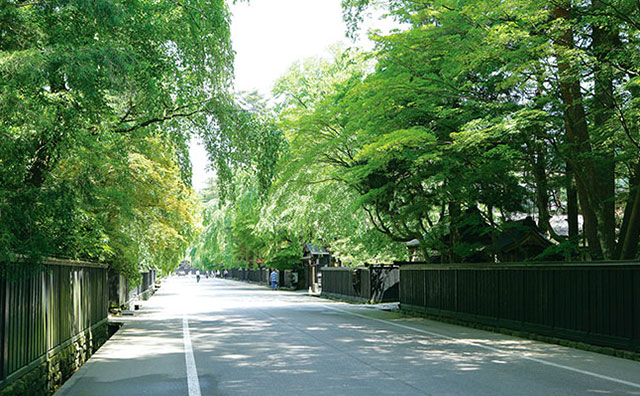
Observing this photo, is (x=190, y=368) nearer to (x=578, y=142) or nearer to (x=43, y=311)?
(x=43, y=311)

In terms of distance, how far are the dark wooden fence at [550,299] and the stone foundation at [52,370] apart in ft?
34.9

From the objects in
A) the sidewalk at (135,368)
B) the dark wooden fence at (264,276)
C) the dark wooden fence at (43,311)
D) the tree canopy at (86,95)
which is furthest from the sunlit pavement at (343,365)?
the dark wooden fence at (264,276)

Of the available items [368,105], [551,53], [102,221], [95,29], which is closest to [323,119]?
[368,105]

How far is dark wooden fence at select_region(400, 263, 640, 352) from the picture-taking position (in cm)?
1219

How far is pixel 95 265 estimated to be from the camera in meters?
17.5

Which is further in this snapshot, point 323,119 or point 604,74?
point 323,119

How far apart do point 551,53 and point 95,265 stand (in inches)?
521

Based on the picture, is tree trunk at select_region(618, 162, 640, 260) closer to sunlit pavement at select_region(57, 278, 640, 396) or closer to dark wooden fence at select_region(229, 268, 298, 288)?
sunlit pavement at select_region(57, 278, 640, 396)

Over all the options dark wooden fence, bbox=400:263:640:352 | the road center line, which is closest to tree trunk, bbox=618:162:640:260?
dark wooden fence, bbox=400:263:640:352

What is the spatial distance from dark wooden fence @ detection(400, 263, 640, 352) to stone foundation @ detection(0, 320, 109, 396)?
10.6 meters

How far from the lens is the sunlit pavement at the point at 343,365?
8.62m

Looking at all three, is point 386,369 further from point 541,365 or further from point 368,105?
point 368,105

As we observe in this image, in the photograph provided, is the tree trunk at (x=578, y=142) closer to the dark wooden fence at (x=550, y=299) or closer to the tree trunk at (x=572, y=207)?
the tree trunk at (x=572, y=207)

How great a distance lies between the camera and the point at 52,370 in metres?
11.4
